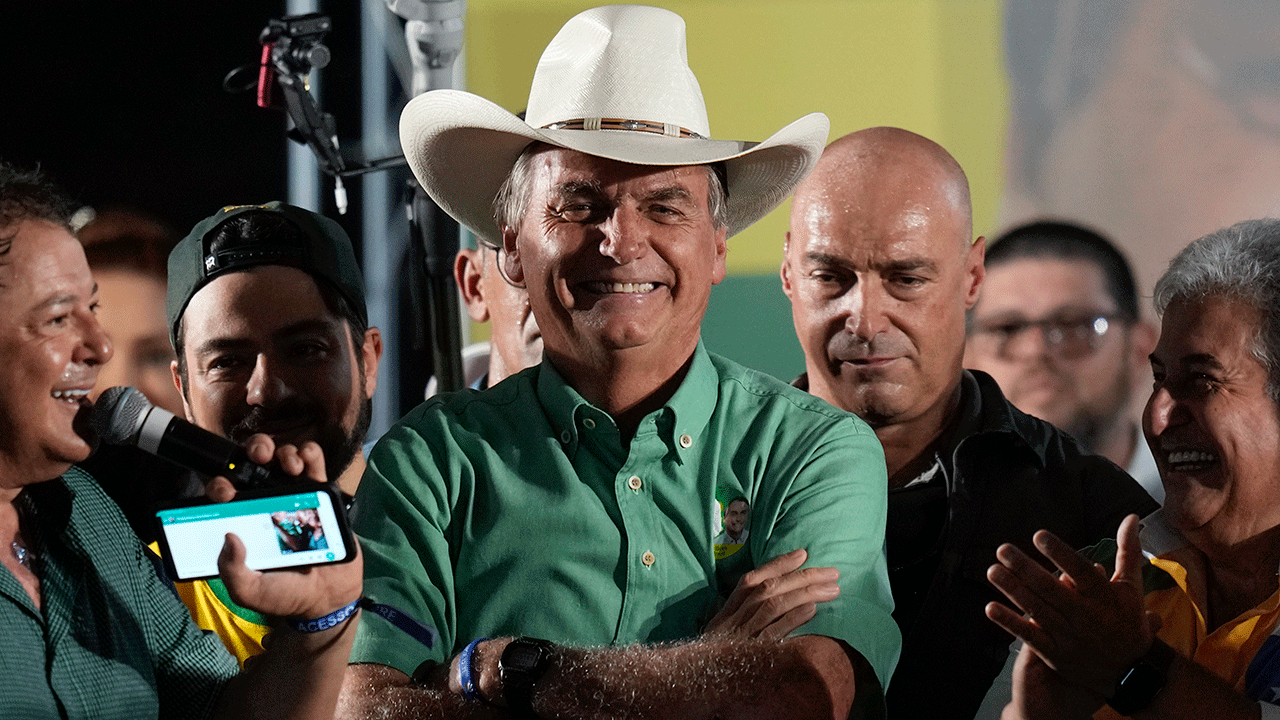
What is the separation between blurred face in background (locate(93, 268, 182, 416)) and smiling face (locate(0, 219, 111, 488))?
1.17 m

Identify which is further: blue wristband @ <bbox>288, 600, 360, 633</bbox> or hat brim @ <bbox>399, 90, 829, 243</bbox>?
hat brim @ <bbox>399, 90, 829, 243</bbox>

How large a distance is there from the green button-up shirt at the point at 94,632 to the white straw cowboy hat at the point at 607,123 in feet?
3.21

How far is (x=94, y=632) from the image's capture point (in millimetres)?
2070

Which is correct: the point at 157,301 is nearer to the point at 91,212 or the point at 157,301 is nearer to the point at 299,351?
the point at 91,212

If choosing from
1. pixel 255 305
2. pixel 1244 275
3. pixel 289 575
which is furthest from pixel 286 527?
pixel 1244 275

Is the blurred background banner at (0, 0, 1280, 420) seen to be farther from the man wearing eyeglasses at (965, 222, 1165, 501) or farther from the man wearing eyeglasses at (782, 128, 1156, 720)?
the man wearing eyeglasses at (782, 128, 1156, 720)

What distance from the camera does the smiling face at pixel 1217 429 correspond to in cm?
242

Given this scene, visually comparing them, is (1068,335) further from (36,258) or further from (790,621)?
(36,258)

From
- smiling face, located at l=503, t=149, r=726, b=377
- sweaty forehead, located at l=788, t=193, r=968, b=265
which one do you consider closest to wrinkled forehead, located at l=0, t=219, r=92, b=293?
smiling face, located at l=503, t=149, r=726, b=377

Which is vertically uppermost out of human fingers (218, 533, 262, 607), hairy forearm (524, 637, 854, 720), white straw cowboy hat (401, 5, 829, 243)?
white straw cowboy hat (401, 5, 829, 243)

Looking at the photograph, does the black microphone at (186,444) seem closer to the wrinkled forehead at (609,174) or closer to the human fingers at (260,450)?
the human fingers at (260,450)

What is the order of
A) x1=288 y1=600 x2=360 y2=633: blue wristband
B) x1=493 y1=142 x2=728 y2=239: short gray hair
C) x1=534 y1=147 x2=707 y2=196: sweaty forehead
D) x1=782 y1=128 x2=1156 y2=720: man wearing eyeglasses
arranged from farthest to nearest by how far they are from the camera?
x1=782 y1=128 x2=1156 y2=720: man wearing eyeglasses < x1=493 y1=142 x2=728 y2=239: short gray hair < x1=534 y1=147 x2=707 y2=196: sweaty forehead < x1=288 y1=600 x2=360 y2=633: blue wristband

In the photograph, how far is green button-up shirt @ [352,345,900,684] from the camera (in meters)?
2.15

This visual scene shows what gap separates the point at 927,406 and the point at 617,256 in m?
1.09
